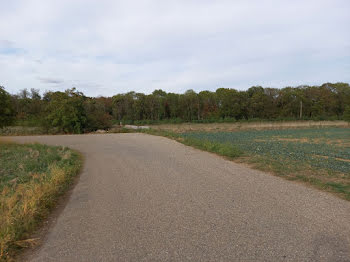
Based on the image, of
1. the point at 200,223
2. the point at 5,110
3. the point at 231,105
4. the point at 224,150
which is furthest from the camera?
the point at 231,105

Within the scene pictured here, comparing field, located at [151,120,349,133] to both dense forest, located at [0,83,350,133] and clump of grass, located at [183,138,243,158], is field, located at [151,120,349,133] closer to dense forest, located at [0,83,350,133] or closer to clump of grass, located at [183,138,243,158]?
dense forest, located at [0,83,350,133]

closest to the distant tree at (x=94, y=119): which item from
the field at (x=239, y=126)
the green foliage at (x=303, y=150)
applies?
the field at (x=239, y=126)

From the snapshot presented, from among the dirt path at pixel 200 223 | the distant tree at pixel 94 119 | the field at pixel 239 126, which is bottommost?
the field at pixel 239 126

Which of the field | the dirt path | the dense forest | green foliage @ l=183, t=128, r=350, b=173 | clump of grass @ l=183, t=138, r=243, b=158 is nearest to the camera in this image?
the dirt path

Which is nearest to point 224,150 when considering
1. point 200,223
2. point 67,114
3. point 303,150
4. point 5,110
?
point 303,150

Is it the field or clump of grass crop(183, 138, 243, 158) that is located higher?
clump of grass crop(183, 138, 243, 158)

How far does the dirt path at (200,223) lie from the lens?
11.8 feet

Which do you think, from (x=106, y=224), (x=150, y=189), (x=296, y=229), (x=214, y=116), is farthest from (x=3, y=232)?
(x=214, y=116)

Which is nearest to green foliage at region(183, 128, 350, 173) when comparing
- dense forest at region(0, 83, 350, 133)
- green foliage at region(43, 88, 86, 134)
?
green foliage at region(43, 88, 86, 134)

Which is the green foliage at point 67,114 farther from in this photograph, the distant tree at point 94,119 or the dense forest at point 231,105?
the dense forest at point 231,105

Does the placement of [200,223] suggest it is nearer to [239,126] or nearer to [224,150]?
[224,150]

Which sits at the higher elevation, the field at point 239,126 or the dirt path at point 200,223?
the dirt path at point 200,223

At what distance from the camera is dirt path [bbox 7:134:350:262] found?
358 cm

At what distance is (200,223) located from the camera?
4539 mm
